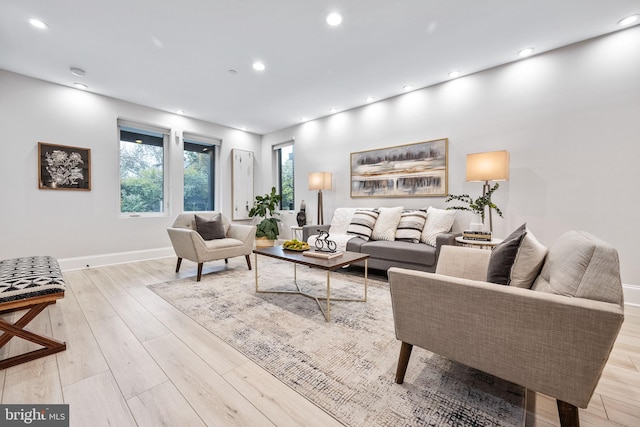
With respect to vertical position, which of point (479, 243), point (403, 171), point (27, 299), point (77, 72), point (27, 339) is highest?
point (77, 72)

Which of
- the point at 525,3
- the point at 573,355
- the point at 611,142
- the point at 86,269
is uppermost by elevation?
the point at 525,3

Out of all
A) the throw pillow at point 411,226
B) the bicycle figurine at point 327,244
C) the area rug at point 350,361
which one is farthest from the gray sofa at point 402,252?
the bicycle figurine at point 327,244

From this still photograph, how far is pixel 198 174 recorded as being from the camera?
17.9 feet

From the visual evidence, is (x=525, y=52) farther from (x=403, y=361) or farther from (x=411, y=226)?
(x=403, y=361)

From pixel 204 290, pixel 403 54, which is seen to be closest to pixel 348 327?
pixel 204 290

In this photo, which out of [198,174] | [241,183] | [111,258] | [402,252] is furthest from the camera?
[241,183]

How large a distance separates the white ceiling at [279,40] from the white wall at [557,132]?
0.25 meters

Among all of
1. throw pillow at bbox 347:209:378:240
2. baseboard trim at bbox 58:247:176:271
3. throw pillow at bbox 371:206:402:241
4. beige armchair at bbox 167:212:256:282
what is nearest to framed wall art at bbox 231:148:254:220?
baseboard trim at bbox 58:247:176:271

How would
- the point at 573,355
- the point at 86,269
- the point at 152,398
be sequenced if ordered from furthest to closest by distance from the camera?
the point at 86,269, the point at 152,398, the point at 573,355

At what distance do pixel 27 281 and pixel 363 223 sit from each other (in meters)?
3.29

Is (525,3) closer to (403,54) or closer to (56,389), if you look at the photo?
(403,54)

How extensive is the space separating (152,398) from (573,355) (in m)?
1.82

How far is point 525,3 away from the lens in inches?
86.8

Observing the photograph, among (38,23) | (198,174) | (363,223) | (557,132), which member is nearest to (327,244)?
(363,223)
